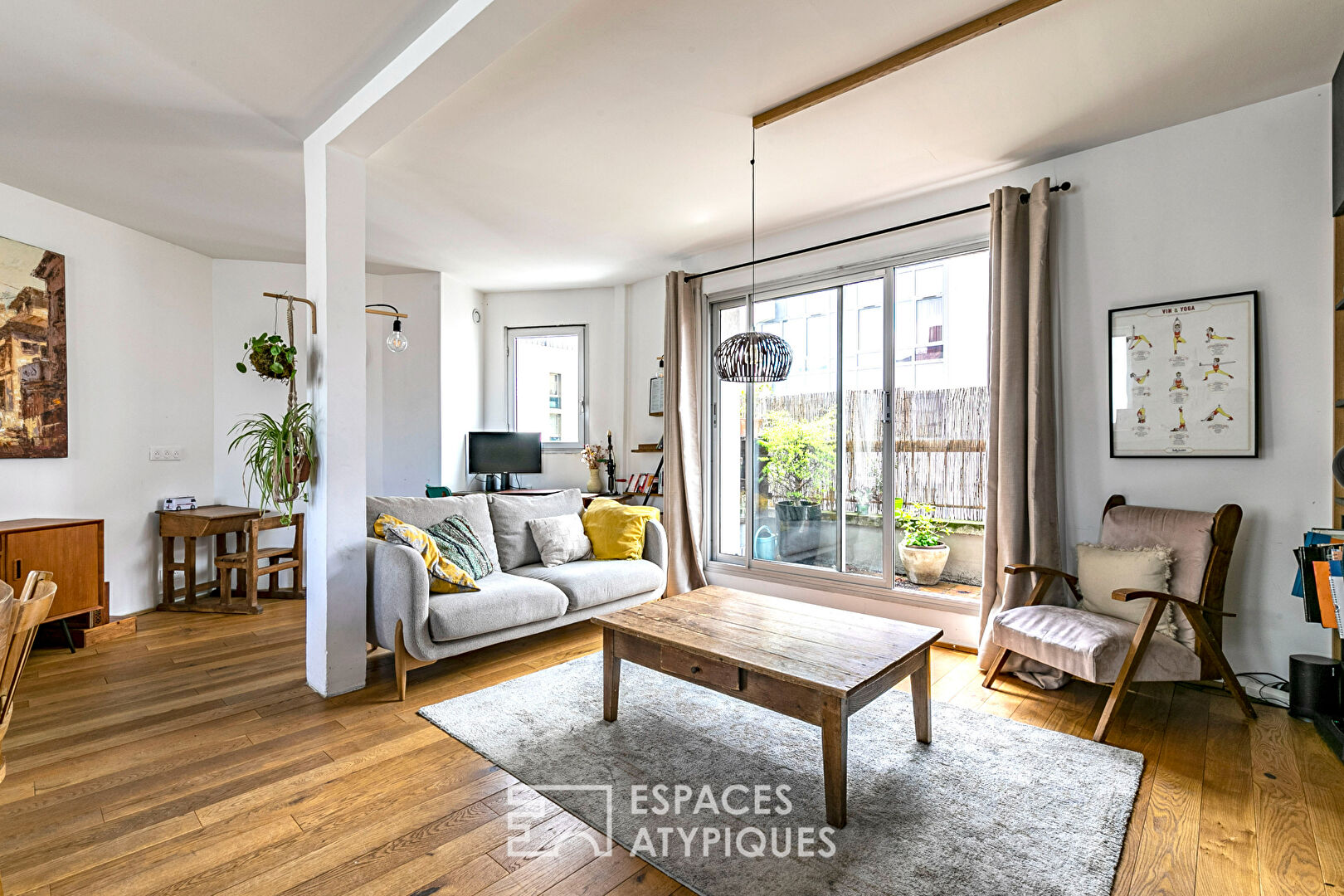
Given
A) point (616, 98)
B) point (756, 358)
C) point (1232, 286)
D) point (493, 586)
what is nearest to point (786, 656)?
point (756, 358)

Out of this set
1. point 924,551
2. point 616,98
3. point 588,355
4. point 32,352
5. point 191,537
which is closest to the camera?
point 616,98

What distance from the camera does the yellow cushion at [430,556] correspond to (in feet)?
10.4

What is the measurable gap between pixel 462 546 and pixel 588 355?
2.82 meters

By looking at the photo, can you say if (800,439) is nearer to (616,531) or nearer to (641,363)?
(616,531)

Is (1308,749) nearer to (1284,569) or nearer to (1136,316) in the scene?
(1284,569)

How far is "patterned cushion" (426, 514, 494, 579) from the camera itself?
3.44 m

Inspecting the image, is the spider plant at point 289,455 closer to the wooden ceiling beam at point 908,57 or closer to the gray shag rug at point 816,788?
the gray shag rug at point 816,788

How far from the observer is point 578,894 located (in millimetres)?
1678

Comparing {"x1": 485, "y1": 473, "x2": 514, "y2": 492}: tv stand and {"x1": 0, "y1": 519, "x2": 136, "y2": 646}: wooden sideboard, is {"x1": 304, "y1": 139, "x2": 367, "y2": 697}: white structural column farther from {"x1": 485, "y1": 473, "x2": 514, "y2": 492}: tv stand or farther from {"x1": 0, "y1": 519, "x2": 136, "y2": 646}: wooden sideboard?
{"x1": 485, "y1": 473, "x2": 514, "y2": 492}: tv stand

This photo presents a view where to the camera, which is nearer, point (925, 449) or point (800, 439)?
point (925, 449)

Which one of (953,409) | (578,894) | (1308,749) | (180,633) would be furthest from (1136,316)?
(180,633)

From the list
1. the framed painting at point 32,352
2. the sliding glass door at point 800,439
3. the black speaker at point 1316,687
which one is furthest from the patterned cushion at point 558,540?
the black speaker at point 1316,687

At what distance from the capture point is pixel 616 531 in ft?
13.8

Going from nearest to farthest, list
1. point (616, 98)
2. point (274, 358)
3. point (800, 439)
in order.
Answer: point (616, 98) → point (274, 358) → point (800, 439)
